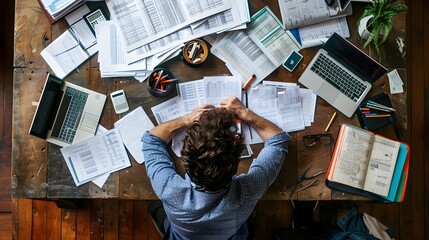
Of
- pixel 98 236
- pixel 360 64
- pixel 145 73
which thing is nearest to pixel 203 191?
pixel 145 73

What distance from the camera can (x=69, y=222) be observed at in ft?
7.63

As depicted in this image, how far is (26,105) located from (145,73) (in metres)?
0.55

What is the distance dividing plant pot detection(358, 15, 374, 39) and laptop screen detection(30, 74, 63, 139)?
133 centimetres

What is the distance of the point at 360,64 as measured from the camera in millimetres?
1744

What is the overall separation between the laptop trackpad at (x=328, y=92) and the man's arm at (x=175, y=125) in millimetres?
487

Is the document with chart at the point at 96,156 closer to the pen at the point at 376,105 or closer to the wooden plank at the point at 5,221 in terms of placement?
the wooden plank at the point at 5,221

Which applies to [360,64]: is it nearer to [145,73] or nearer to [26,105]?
[145,73]

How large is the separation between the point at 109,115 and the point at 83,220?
86 cm

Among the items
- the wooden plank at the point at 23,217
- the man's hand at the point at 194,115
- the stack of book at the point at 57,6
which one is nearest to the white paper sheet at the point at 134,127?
the man's hand at the point at 194,115

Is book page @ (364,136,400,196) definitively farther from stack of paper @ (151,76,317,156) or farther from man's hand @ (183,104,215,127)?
man's hand @ (183,104,215,127)

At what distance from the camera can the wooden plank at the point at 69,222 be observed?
7.62ft

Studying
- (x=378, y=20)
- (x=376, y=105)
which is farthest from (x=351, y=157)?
(x=378, y=20)

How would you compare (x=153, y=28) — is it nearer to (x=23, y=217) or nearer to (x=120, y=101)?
(x=120, y=101)

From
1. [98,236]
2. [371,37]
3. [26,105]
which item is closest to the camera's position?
[371,37]
